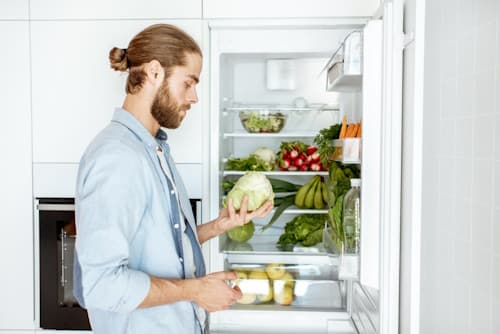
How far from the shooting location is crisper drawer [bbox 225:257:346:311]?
242cm

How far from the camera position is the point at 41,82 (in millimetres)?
2311

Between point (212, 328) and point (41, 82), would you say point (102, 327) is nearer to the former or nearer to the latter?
point (212, 328)

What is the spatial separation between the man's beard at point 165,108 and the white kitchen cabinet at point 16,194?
3.59 feet

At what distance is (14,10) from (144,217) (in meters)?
1.43

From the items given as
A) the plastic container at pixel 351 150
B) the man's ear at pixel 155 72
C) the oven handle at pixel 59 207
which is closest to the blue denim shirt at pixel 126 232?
the man's ear at pixel 155 72

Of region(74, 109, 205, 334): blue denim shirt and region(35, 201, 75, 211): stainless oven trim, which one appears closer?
region(74, 109, 205, 334): blue denim shirt

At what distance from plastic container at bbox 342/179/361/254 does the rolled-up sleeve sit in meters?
0.81

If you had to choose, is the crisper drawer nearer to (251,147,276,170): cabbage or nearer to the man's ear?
(251,147,276,170): cabbage

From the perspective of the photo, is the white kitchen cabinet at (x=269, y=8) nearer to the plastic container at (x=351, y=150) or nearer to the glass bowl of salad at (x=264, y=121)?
the glass bowl of salad at (x=264, y=121)

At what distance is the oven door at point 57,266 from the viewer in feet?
7.48

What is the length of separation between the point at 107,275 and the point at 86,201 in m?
0.19

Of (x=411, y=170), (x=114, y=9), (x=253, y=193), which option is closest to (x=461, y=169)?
(x=411, y=170)

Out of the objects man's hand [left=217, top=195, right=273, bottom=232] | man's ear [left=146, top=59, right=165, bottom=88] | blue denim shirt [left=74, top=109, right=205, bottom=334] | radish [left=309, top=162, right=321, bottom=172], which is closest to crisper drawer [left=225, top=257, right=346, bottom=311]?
radish [left=309, top=162, right=321, bottom=172]

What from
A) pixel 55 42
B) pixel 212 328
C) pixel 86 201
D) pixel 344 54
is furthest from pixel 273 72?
pixel 86 201
